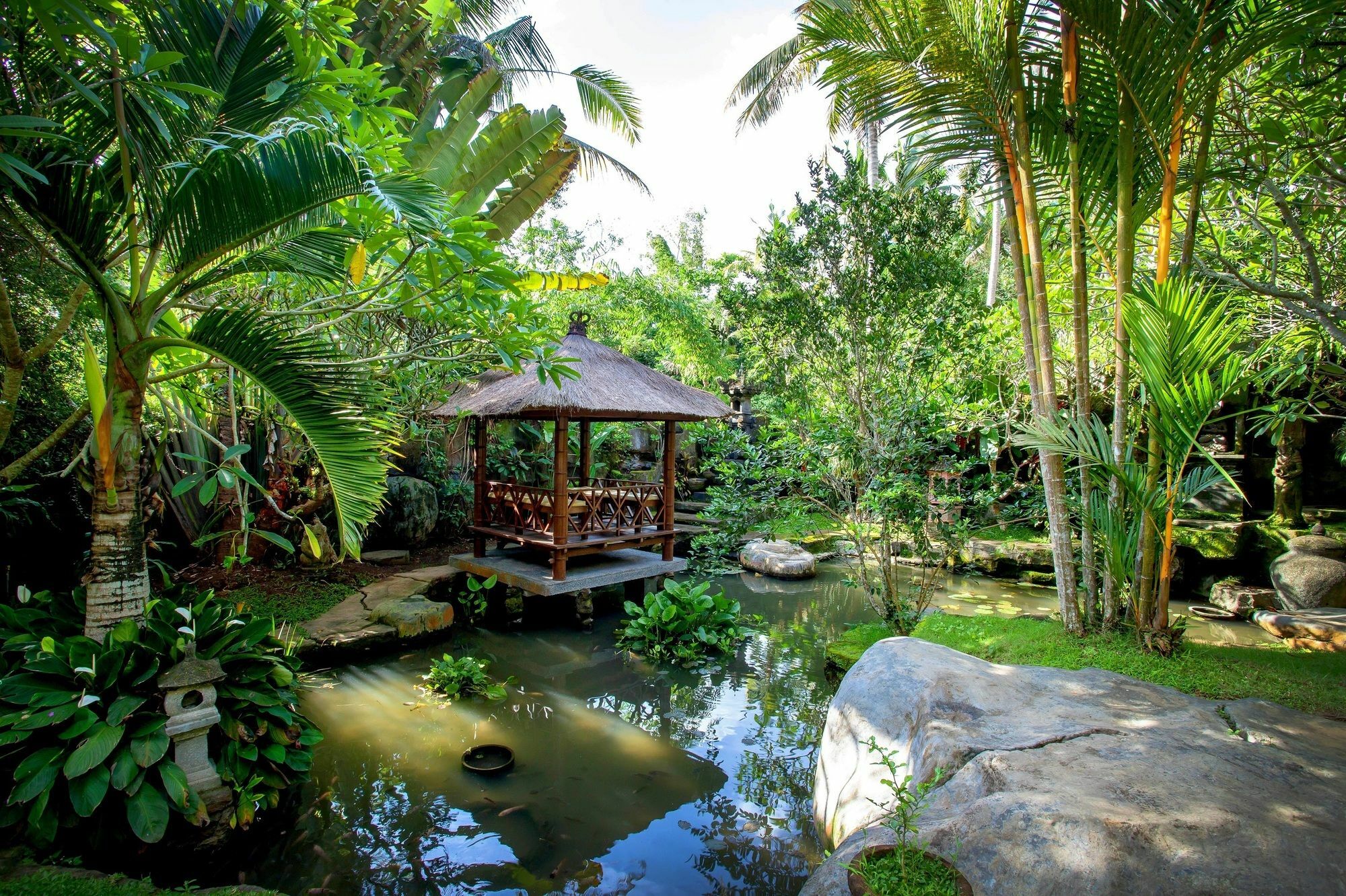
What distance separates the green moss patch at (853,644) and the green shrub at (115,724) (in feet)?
14.2

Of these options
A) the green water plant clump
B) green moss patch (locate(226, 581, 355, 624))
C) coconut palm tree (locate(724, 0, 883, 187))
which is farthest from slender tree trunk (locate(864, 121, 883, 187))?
the green water plant clump

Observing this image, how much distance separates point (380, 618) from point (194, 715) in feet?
12.0

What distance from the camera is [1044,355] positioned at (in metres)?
4.20

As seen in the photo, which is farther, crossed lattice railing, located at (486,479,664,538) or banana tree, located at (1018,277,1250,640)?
crossed lattice railing, located at (486,479,664,538)

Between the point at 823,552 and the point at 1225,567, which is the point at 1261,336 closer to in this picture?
the point at 1225,567

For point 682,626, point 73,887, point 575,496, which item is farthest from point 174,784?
point 575,496

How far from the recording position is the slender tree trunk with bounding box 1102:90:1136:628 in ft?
12.4

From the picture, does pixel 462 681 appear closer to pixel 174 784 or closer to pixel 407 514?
pixel 174 784

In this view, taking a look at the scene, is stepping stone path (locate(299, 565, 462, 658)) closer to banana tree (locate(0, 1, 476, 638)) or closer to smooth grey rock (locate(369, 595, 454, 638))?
smooth grey rock (locate(369, 595, 454, 638))

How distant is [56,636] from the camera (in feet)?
10.7

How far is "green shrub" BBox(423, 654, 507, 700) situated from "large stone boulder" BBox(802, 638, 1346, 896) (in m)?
2.97

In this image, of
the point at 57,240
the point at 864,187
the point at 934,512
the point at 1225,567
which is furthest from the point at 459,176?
the point at 1225,567

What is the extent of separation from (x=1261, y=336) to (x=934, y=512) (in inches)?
134

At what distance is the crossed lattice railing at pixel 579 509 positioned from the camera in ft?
25.9
